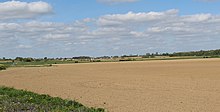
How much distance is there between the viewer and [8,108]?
14375 mm

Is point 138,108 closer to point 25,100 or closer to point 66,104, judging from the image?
point 66,104

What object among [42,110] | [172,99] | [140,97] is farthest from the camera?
[140,97]

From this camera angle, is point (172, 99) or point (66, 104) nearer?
point (66, 104)

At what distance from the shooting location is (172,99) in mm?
20531

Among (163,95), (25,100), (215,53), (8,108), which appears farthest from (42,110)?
(215,53)

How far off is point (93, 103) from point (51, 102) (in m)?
3.08

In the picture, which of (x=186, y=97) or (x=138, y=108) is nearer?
(x=138, y=108)

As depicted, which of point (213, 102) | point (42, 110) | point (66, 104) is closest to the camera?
point (42, 110)

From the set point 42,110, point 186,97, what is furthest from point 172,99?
point 42,110

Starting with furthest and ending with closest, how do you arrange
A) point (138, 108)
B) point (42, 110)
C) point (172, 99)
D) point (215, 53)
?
1. point (215, 53)
2. point (172, 99)
3. point (138, 108)
4. point (42, 110)

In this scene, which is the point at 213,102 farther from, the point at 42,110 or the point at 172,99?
the point at 42,110

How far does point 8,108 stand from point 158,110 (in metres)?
5.92

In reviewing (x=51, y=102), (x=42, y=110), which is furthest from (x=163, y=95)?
(x=42, y=110)

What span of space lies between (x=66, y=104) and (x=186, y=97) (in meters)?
7.53
